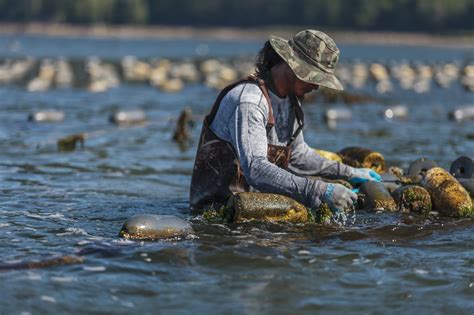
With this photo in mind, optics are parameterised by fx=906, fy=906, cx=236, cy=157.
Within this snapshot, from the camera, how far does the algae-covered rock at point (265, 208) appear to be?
8.62m

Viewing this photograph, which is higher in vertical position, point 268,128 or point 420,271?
point 268,128

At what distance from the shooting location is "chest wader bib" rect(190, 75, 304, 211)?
8.77m

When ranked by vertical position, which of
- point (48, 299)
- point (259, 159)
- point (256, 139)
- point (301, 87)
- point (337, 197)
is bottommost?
point (48, 299)

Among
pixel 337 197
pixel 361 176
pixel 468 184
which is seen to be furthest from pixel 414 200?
pixel 337 197

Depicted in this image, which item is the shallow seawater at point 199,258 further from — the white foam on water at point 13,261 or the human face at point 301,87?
the human face at point 301,87

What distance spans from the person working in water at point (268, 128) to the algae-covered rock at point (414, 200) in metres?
1.44

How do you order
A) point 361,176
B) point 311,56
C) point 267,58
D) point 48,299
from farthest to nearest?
point 361,176, point 267,58, point 311,56, point 48,299

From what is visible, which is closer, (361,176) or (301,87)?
(301,87)

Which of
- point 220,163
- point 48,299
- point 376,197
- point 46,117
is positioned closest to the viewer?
point 48,299

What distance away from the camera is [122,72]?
44.8 m

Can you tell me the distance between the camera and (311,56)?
838 centimetres

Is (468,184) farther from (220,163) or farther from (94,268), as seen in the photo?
(94,268)

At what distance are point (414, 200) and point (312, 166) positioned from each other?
1159 mm

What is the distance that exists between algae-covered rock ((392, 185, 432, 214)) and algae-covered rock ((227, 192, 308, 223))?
1469mm
